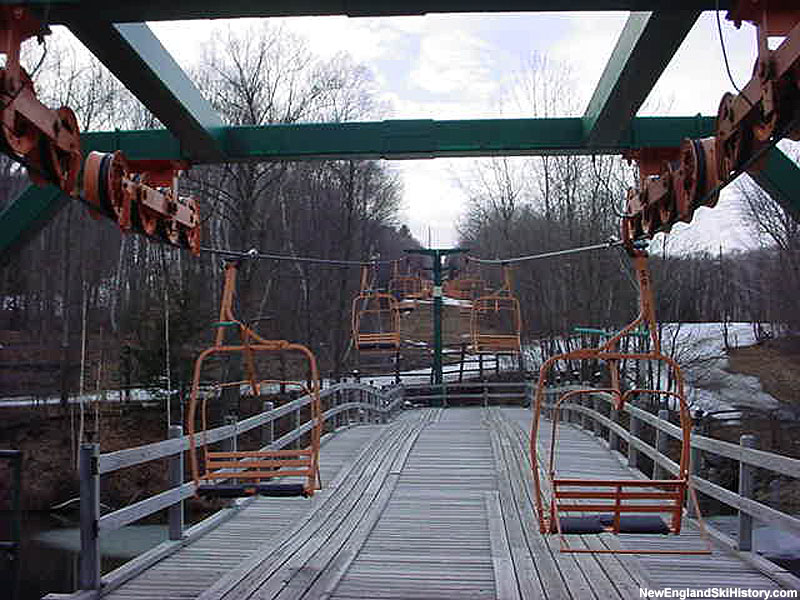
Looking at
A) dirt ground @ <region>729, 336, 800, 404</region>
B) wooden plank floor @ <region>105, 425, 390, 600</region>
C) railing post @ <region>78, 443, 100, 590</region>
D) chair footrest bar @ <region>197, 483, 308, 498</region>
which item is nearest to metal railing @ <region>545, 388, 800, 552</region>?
chair footrest bar @ <region>197, 483, 308, 498</region>

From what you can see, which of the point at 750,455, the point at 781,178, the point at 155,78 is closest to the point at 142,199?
the point at 155,78

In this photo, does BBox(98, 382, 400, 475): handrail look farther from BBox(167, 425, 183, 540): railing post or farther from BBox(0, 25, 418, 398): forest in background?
BBox(0, 25, 418, 398): forest in background

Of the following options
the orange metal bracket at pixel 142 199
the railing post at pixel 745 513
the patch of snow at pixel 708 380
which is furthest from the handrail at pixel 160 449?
the patch of snow at pixel 708 380

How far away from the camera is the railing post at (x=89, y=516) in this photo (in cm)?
425

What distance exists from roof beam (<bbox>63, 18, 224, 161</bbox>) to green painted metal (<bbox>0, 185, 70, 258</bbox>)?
898 millimetres

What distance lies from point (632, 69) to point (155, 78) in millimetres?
2908

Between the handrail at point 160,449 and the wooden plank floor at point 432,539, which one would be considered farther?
the wooden plank floor at point 432,539

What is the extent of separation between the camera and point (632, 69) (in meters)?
4.67

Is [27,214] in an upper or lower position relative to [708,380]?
upper

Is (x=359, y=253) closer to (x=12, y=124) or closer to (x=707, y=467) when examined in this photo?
(x=707, y=467)

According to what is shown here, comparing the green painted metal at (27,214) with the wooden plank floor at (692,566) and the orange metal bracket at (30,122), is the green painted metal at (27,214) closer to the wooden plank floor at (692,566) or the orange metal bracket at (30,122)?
the orange metal bracket at (30,122)

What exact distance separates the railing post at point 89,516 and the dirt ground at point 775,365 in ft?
80.3

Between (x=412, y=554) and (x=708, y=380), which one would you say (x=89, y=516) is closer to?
(x=412, y=554)

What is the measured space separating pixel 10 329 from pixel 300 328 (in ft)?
38.7
